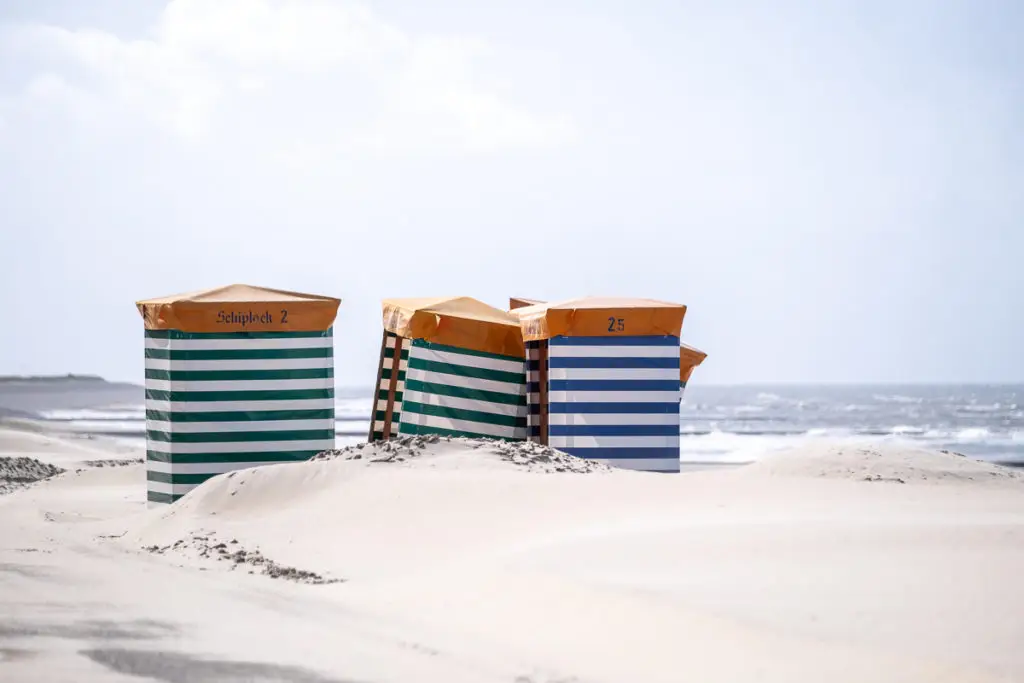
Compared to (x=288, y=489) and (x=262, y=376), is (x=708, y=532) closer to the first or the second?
(x=288, y=489)

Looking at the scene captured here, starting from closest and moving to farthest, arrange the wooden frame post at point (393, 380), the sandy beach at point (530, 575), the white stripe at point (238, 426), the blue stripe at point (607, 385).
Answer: the sandy beach at point (530, 575)
the white stripe at point (238, 426)
the blue stripe at point (607, 385)
the wooden frame post at point (393, 380)

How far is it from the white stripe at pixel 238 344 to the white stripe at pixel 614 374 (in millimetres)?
2269

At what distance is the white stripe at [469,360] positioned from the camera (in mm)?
12023

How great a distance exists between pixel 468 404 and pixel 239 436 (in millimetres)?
2254

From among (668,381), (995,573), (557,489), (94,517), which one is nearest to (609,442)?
(668,381)

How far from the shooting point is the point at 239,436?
37.6 feet

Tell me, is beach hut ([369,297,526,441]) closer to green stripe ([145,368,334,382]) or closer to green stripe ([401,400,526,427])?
green stripe ([401,400,526,427])

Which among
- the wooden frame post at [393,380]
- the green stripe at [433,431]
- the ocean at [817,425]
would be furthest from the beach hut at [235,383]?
the ocean at [817,425]

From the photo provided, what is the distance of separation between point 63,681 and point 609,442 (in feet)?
24.2

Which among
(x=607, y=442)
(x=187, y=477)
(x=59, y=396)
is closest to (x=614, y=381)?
(x=607, y=442)

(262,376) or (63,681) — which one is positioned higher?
(262,376)

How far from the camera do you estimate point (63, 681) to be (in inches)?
184

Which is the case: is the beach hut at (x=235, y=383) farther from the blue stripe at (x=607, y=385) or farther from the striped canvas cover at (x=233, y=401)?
the blue stripe at (x=607, y=385)

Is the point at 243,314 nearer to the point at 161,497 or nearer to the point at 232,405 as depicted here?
the point at 232,405
